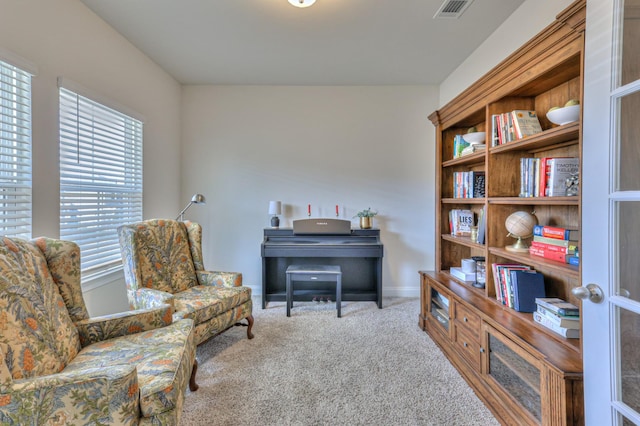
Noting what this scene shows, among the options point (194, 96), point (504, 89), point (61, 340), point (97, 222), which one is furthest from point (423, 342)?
point (194, 96)

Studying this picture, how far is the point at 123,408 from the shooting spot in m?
1.04

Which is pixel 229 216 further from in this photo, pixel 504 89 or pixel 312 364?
pixel 504 89

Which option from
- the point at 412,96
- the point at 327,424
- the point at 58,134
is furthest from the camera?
the point at 412,96

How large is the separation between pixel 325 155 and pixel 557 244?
2598 millimetres

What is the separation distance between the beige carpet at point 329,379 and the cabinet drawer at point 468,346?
0.16m

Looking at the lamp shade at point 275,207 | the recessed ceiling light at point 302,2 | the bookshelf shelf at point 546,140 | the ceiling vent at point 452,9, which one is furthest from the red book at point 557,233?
the lamp shade at point 275,207

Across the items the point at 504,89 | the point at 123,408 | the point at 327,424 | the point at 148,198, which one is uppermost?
the point at 504,89

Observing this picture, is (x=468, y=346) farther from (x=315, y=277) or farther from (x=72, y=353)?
(x=72, y=353)

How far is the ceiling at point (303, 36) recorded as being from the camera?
2176 mm

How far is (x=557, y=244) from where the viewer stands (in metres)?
1.54

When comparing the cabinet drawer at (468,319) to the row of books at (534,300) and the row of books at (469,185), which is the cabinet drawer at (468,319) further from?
the row of books at (469,185)

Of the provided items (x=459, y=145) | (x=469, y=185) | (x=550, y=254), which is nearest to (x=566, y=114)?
(x=550, y=254)

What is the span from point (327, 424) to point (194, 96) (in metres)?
3.72

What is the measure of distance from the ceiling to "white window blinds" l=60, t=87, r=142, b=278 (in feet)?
2.55
